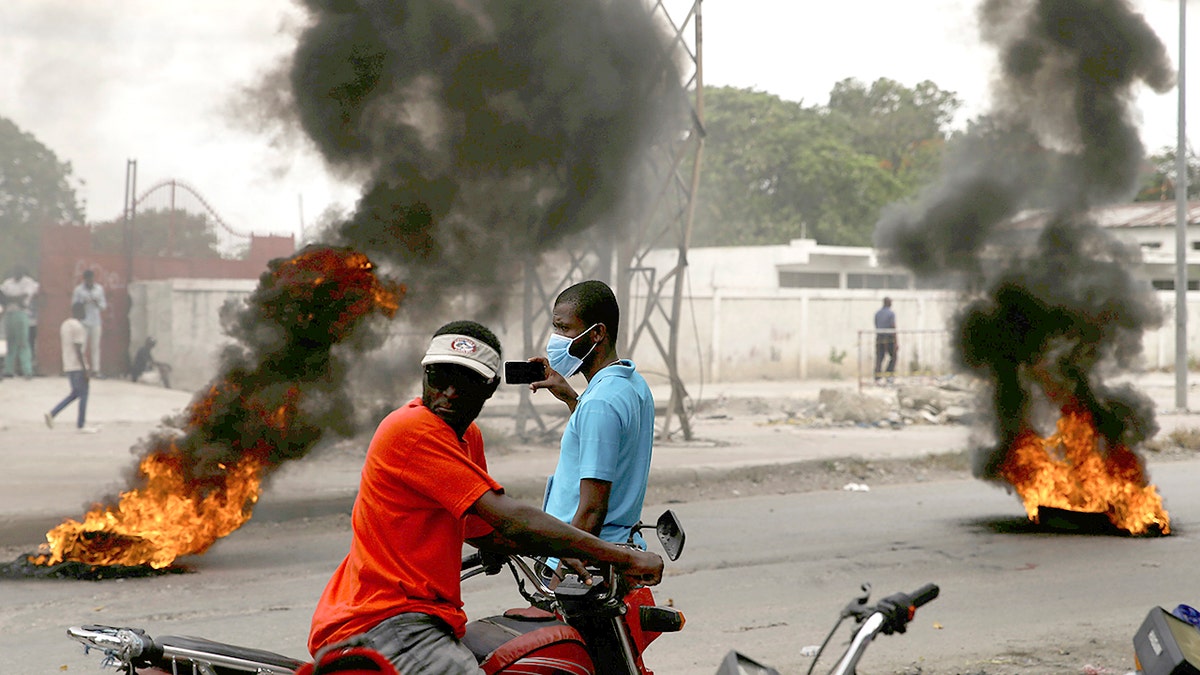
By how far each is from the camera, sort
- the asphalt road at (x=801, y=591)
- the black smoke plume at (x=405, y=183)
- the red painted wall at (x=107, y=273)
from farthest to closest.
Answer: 1. the red painted wall at (x=107, y=273)
2. the black smoke plume at (x=405, y=183)
3. the asphalt road at (x=801, y=591)

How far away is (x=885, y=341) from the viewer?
23906 millimetres

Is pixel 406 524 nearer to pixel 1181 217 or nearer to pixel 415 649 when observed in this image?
pixel 415 649

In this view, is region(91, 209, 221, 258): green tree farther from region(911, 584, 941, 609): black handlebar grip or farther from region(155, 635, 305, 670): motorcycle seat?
region(911, 584, 941, 609): black handlebar grip

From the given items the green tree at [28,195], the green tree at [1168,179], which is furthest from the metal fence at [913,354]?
the green tree at [28,195]

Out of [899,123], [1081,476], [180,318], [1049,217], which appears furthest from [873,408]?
[899,123]

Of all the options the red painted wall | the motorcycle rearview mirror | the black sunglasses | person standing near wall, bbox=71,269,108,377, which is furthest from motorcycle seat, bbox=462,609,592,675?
person standing near wall, bbox=71,269,108,377

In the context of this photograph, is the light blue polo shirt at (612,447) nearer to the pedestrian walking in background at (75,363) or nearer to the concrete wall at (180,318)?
the pedestrian walking in background at (75,363)

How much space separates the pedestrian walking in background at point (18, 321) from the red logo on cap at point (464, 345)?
16444mm

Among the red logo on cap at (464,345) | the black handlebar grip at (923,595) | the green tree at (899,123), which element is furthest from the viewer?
the green tree at (899,123)

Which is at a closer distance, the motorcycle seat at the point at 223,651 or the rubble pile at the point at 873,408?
the motorcycle seat at the point at 223,651

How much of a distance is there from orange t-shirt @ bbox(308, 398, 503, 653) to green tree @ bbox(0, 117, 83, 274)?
57.0 ft

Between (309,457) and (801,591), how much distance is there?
3790 mm

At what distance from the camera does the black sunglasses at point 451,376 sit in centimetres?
262

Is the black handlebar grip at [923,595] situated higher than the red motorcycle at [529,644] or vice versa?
the black handlebar grip at [923,595]
